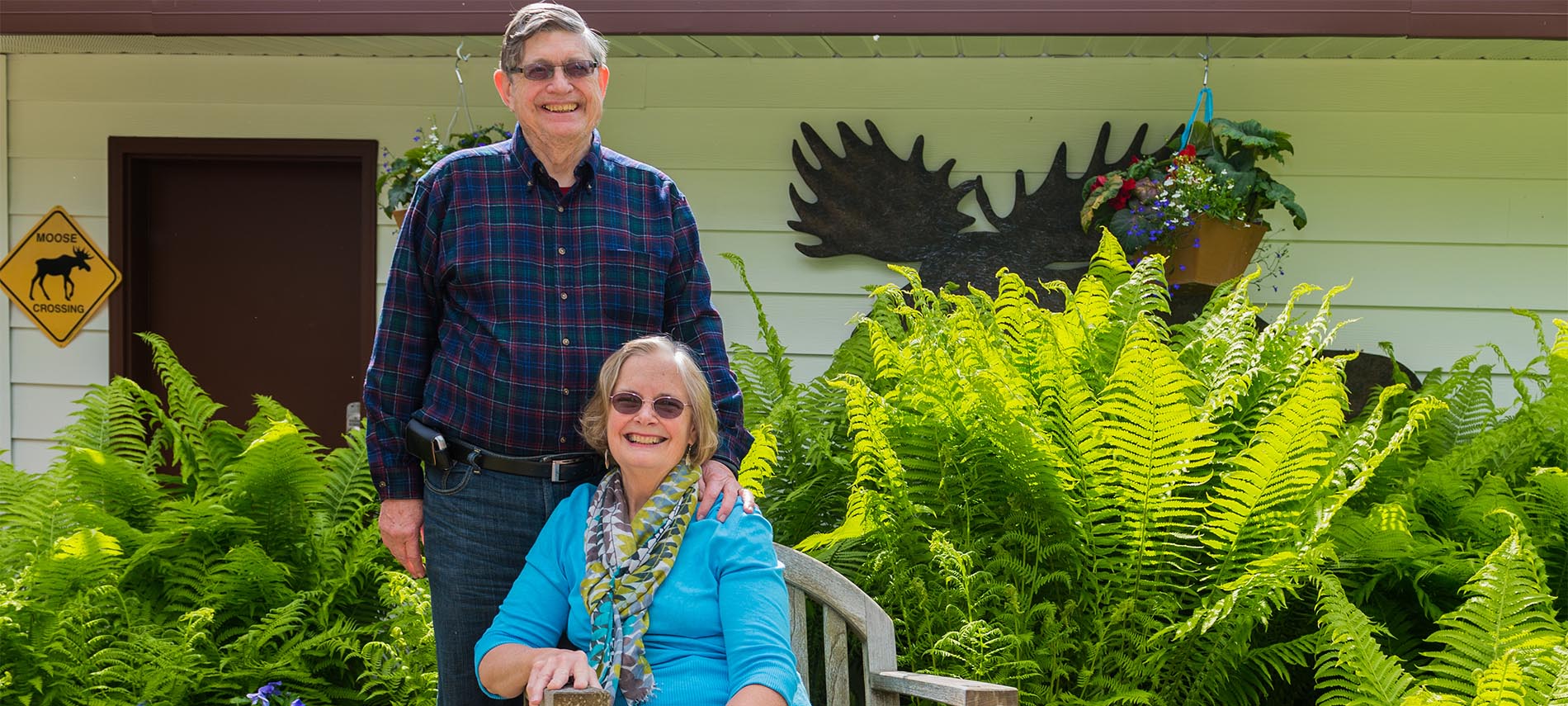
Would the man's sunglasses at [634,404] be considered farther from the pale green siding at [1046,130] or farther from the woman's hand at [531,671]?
the pale green siding at [1046,130]

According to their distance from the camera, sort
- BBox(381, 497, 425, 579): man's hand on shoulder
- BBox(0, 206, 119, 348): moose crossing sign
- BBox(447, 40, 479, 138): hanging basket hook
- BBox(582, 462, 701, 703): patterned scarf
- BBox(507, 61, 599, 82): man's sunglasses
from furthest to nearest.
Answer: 1. BBox(0, 206, 119, 348): moose crossing sign
2. BBox(447, 40, 479, 138): hanging basket hook
3. BBox(381, 497, 425, 579): man's hand on shoulder
4. BBox(507, 61, 599, 82): man's sunglasses
5. BBox(582, 462, 701, 703): patterned scarf

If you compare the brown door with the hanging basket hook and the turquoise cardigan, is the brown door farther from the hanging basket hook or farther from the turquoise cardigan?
the turquoise cardigan

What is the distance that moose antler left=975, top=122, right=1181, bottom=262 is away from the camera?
454 cm

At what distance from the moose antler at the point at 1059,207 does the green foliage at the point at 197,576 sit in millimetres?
2432

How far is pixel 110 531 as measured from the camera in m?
3.49

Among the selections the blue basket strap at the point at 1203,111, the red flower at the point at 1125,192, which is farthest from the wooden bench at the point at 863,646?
the blue basket strap at the point at 1203,111

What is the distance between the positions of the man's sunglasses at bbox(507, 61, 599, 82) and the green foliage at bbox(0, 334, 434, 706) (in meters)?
1.56

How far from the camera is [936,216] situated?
4.60 metres

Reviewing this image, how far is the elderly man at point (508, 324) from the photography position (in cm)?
226

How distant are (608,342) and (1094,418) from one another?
4.15 feet

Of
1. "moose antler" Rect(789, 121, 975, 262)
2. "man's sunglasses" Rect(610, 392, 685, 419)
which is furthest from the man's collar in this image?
"moose antler" Rect(789, 121, 975, 262)

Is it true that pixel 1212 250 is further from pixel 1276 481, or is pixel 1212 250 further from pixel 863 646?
pixel 863 646

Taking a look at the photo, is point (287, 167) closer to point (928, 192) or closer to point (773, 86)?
point (773, 86)

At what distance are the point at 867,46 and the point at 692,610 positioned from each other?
2894 millimetres
